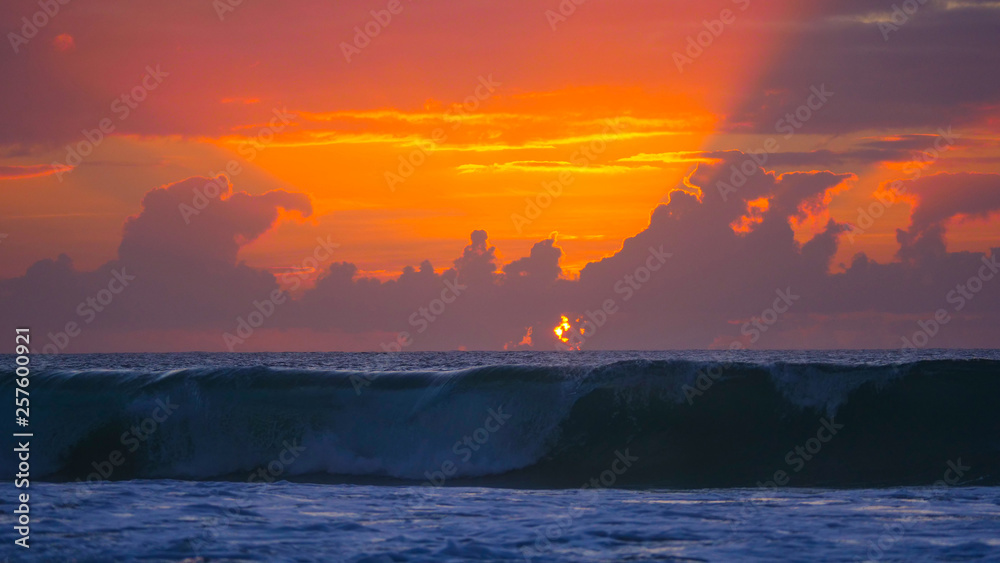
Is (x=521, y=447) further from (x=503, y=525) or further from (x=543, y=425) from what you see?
(x=503, y=525)

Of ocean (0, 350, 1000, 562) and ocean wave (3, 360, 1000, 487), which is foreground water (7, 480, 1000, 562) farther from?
ocean wave (3, 360, 1000, 487)

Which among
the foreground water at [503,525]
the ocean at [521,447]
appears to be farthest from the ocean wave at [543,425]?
the foreground water at [503,525]

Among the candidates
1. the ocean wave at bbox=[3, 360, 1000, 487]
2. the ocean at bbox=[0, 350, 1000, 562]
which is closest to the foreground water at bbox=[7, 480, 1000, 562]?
the ocean at bbox=[0, 350, 1000, 562]

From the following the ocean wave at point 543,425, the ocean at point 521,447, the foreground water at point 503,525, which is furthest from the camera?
the ocean wave at point 543,425

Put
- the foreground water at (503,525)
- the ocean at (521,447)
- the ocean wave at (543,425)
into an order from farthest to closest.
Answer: the ocean wave at (543,425)
the ocean at (521,447)
the foreground water at (503,525)

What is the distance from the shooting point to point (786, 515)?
9812 mm

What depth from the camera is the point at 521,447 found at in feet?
54.3

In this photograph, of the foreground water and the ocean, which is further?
the ocean

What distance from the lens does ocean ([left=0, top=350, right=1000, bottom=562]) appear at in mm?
10086

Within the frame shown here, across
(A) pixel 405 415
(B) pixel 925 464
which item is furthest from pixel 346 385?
(B) pixel 925 464

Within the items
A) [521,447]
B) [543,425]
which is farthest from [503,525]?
[543,425]

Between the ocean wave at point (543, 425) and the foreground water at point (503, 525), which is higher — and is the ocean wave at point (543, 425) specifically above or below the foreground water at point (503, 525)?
above

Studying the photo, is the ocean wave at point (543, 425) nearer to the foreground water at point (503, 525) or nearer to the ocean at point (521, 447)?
the ocean at point (521, 447)

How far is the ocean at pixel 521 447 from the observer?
10086 mm
